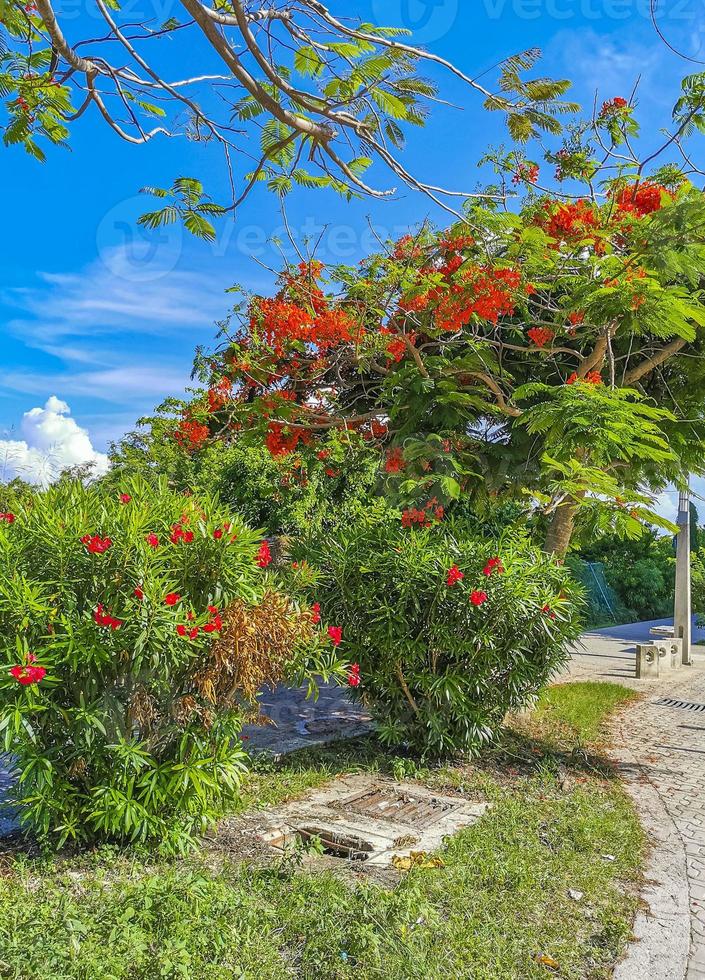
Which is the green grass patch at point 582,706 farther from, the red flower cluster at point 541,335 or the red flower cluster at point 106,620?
the red flower cluster at point 106,620

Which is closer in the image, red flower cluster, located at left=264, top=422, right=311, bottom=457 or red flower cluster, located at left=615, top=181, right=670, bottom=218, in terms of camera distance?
red flower cluster, located at left=615, top=181, right=670, bottom=218

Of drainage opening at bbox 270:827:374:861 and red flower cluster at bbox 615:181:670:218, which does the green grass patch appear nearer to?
drainage opening at bbox 270:827:374:861

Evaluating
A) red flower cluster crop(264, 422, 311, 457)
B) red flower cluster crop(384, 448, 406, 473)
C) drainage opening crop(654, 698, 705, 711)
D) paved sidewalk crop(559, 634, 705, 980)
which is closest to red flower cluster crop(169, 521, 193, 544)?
paved sidewalk crop(559, 634, 705, 980)

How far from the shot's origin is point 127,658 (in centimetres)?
426

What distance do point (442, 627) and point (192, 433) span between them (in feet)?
14.9

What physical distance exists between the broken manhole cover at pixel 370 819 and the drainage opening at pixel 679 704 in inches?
238

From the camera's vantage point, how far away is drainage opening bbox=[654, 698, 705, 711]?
1020cm

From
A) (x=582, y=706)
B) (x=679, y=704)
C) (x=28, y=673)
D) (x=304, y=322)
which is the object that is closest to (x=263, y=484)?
(x=304, y=322)

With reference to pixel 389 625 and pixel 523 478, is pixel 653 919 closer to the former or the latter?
pixel 389 625

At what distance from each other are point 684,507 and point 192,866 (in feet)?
38.3

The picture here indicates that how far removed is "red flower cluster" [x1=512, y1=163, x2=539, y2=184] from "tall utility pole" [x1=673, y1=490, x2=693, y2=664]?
7.75m

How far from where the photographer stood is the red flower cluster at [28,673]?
12.5 feet

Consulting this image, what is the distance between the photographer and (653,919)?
3.77 metres

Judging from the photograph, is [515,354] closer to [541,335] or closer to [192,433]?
[541,335]
